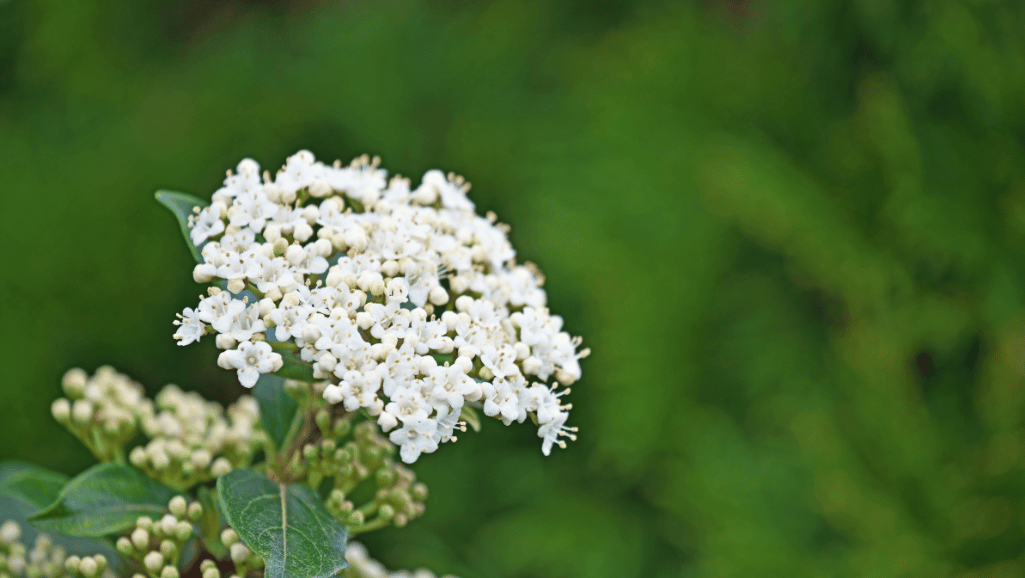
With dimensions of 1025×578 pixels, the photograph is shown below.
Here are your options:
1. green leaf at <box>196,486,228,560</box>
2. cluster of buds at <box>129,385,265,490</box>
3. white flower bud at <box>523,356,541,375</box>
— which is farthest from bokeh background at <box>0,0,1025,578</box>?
white flower bud at <box>523,356,541,375</box>

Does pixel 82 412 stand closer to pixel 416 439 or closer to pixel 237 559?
pixel 237 559

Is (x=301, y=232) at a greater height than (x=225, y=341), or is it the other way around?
(x=301, y=232)

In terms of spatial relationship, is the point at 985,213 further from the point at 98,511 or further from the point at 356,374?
the point at 98,511

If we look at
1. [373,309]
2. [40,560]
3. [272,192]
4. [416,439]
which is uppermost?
[272,192]

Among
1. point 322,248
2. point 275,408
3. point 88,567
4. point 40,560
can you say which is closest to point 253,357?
point 322,248

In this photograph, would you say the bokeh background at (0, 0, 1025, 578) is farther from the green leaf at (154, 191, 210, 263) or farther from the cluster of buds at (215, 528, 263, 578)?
the green leaf at (154, 191, 210, 263)

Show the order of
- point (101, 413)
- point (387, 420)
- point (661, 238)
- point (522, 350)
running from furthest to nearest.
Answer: point (661, 238)
point (101, 413)
point (522, 350)
point (387, 420)

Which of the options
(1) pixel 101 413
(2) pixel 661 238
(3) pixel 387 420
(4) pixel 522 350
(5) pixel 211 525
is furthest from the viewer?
(2) pixel 661 238
